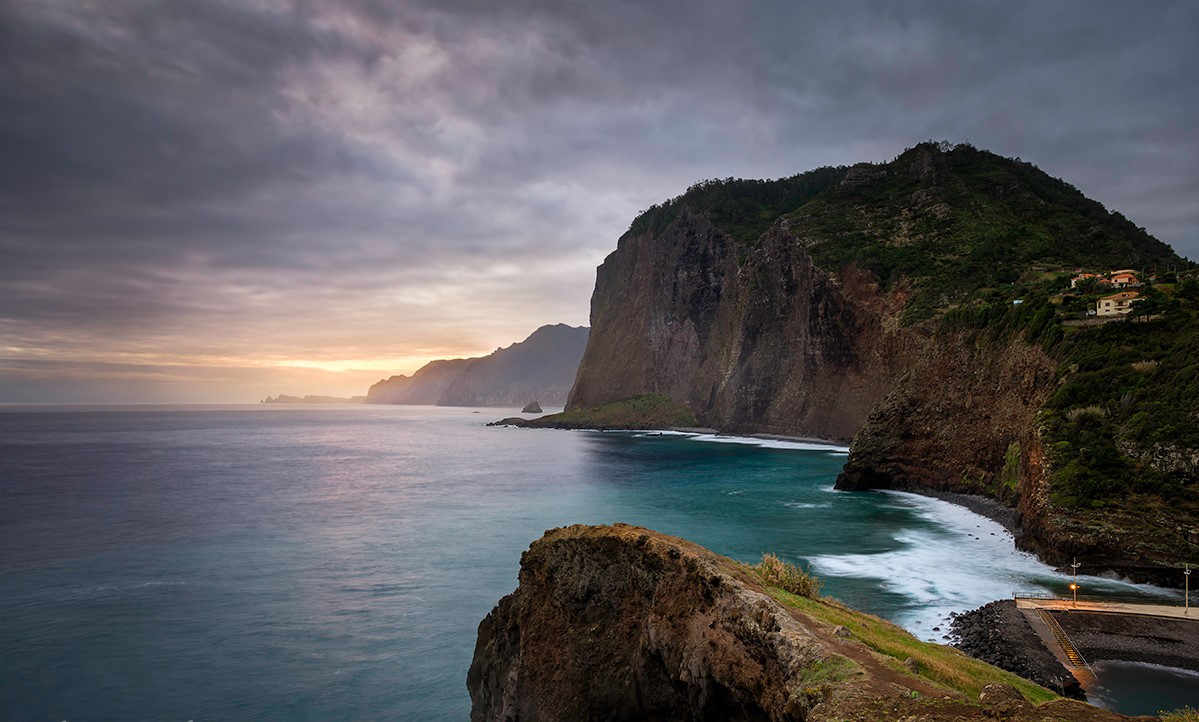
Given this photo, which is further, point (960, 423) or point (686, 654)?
point (960, 423)

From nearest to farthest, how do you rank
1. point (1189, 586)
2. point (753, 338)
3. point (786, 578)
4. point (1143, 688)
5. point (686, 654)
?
point (686, 654)
point (786, 578)
point (1143, 688)
point (1189, 586)
point (753, 338)

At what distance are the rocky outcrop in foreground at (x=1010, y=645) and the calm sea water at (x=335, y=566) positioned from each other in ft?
4.23

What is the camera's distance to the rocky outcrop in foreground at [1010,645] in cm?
2052

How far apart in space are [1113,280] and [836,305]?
48970 mm

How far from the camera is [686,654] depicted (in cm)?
1173

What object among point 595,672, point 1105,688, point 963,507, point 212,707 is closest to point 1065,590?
point 1105,688

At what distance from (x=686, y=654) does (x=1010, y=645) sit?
1863 cm

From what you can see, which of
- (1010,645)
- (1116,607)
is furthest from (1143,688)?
(1116,607)

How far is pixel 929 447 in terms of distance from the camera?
62375 mm

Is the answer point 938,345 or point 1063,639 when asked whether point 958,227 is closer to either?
point 938,345

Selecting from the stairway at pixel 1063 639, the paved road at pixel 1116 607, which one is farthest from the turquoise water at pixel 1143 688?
the paved road at pixel 1116 607

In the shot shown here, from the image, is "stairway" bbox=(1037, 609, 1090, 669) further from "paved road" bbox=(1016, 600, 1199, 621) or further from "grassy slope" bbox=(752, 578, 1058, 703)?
"grassy slope" bbox=(752, 578, 1058, 703)

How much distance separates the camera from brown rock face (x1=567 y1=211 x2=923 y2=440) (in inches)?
4144

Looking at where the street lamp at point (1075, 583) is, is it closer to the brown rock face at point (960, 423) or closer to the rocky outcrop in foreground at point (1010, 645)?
the rocky outcrop in foreground at point (1010, 645)
